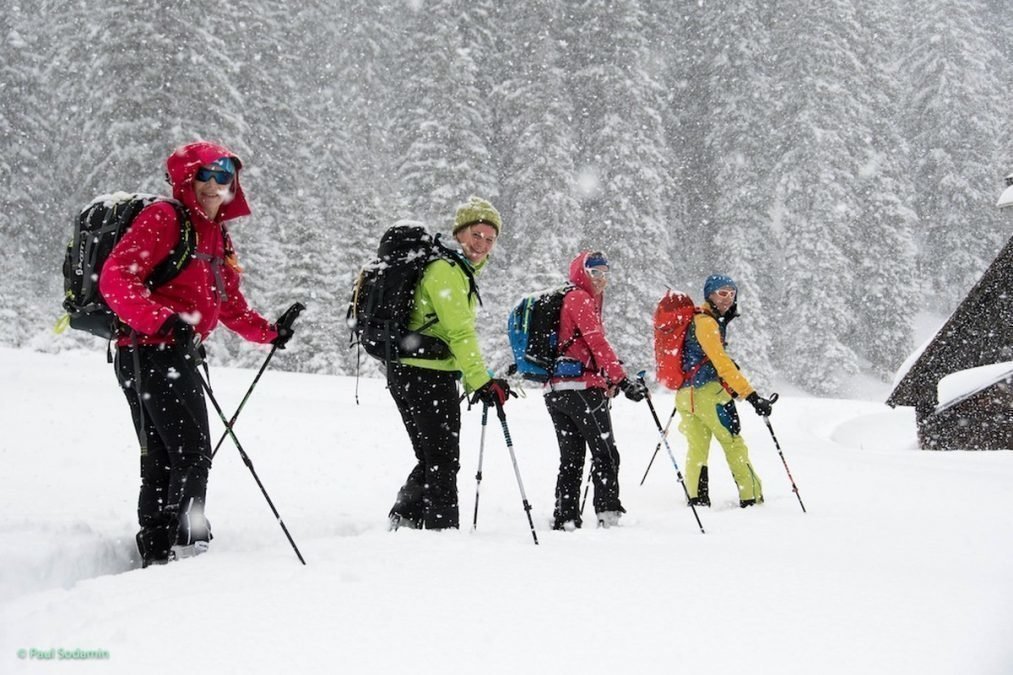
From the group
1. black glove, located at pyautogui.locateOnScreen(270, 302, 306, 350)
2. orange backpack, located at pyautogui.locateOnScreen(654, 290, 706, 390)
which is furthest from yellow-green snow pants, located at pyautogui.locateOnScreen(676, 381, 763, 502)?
black glove, located at pyautogui.locateOnScreen(270, 302, 306, 350)

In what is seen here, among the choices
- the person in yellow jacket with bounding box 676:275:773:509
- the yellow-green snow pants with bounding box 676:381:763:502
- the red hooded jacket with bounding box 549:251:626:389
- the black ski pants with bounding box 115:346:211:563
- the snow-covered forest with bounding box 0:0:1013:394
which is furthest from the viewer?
the snow-covered forest with bounding box 0:0:1013:394

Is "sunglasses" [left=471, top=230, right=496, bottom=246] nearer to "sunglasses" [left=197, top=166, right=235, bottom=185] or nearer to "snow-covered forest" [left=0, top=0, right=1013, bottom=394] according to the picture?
"sunglasses" [left=197, top=166, right=235, bottom=185]

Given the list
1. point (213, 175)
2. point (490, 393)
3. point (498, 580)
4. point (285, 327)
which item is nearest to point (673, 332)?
point (490, 393)

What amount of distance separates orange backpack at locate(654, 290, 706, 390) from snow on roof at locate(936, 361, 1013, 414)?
20.3ft

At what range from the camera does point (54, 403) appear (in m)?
9.60

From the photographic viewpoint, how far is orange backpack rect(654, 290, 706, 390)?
6.54 metres

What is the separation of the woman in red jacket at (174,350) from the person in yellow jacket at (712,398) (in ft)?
13.4

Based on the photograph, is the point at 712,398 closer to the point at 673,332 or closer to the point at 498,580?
the point at 673,332

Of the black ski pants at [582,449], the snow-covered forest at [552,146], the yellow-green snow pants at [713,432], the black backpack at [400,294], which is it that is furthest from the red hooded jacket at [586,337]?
the snow-covered forest at [552,146]

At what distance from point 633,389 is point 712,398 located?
1.74 metres

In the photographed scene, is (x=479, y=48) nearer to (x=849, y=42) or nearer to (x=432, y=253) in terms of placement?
(x=849, y=42)

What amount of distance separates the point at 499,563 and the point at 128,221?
8.48ft

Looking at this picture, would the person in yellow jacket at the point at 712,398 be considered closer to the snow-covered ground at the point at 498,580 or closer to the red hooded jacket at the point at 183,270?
the snow-covered ground at the point at 498,580

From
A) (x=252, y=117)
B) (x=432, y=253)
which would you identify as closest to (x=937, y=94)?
(x=252, y=117)
